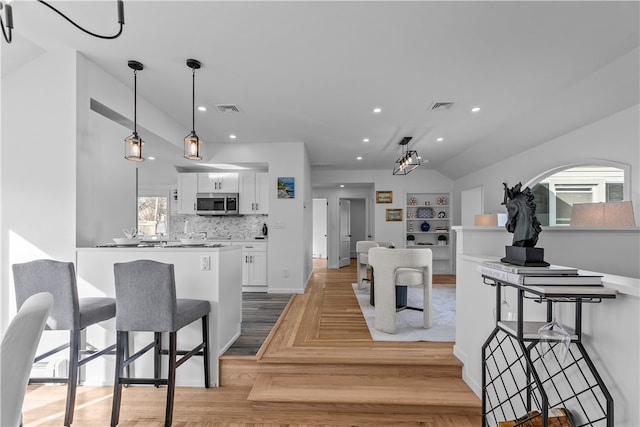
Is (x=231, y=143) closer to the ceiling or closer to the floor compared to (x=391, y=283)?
closer to the ceiling

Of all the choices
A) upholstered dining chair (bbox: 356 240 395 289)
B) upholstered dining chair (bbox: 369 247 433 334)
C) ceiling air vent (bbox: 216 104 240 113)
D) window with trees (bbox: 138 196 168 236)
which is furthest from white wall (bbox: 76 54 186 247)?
upholstered dining chair (bbox: 356 240 395 289)

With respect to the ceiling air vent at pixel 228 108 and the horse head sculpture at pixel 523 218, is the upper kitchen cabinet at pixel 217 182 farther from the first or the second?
the horse head sculpture at pixel 523 218

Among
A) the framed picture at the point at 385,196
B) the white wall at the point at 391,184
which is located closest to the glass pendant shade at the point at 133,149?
the white wall at the point at 391,184

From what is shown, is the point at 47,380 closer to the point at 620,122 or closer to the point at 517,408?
the point at 517,408

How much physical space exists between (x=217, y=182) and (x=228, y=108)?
7.37 ft

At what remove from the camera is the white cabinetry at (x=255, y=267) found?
517 cm

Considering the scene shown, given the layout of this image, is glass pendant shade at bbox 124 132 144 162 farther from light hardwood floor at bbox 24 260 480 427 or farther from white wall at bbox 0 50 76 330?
light hardwood floor at bbox 24 260 480 427

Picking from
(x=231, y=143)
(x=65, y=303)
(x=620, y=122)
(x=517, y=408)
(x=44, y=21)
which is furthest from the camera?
(x=231, y=143)

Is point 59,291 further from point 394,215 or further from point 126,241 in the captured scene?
point 394,215

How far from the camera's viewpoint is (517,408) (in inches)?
72.7

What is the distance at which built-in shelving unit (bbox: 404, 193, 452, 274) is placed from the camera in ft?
24.4

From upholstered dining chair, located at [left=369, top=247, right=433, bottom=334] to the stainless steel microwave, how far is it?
10.4 feet

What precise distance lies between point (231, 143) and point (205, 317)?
139 inches

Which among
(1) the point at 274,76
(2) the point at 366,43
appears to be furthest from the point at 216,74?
(2) the point at 366,43
